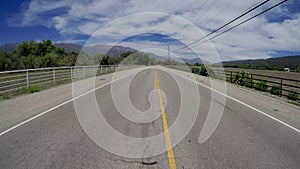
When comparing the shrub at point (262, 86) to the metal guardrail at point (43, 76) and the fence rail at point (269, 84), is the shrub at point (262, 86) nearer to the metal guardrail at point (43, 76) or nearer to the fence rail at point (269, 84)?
the fence rail at point (269, 84)

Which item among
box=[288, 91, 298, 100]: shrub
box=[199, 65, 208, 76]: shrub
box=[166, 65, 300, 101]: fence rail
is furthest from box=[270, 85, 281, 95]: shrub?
box=[199, 65, 208, 76]: shrub

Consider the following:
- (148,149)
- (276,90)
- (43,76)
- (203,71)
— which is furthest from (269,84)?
(43,76)

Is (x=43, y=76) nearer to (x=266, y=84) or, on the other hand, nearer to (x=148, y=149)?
(x=148, y=149)

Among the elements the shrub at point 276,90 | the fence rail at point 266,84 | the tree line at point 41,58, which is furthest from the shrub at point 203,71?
the tree line at point 41,58

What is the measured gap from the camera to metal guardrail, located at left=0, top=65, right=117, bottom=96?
12.4 metres

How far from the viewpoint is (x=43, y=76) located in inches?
599

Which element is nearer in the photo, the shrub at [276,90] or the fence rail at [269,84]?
the fence rail at [269,84]

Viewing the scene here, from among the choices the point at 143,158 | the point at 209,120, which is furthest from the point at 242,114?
the point at 143,158

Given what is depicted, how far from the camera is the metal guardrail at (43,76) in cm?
1236

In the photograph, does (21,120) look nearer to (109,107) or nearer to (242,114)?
(109,107)

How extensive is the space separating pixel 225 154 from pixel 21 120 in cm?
575

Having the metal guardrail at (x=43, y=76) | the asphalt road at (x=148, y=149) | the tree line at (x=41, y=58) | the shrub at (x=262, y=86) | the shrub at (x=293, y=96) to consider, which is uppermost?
the tree line at (x=41, y=58)

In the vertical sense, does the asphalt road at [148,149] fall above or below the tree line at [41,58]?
below

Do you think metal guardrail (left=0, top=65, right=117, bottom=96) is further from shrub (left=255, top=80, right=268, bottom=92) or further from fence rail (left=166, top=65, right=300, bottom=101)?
shrub (left=255, top=80, right=268, bottom=92)
